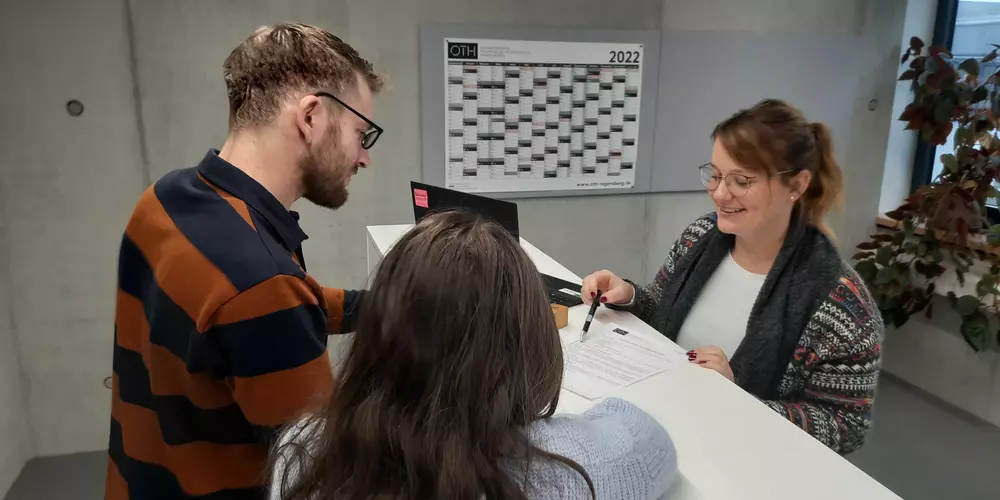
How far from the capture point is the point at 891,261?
322cm

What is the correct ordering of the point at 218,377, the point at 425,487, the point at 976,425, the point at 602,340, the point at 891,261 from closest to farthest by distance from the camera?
the point at 425,487 → the point at 218,377 → the point at 602,340 → the point at 976,425 → the point at 891,261

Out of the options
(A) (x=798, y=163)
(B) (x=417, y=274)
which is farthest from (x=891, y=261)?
(B) (x=417, y=274)

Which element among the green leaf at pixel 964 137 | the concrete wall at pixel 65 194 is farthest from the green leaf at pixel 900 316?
the concrete wall at pixel 65 194

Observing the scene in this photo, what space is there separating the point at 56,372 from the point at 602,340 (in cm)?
241

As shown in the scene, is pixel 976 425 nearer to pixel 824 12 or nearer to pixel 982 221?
pixel 982 221

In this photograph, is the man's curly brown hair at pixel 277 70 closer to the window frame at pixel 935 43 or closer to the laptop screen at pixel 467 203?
the laptop screen at pixel 467 203

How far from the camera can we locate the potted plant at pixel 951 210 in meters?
2.83

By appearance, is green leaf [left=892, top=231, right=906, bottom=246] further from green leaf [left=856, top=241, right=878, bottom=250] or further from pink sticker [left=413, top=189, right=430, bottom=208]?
pink sticker [left=413, top=189, right=430, bottom=208]

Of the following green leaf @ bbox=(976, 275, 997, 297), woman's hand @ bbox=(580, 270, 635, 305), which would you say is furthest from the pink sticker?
green leaf @ bbox=(976, 275, 997, 297)

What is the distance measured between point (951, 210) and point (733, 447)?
249 centimetres

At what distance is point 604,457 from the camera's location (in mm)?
757

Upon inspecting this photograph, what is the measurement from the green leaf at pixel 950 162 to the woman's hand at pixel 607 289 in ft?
7.00

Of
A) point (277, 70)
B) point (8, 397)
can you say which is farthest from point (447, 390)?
point (8, 397)

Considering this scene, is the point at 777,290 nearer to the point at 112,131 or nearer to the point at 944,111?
the point at 944,111
